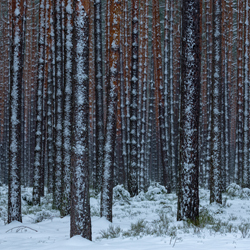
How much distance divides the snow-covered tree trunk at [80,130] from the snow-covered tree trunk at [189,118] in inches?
97.5

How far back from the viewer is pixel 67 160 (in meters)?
8.28

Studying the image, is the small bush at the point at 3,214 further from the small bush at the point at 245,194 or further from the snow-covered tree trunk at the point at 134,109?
the small bush at the point at 245,194

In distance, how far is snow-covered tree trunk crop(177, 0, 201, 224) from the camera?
6.99 meters

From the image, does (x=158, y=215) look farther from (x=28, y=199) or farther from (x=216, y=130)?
(x=28, y=199)

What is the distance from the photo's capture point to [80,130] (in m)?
5.31

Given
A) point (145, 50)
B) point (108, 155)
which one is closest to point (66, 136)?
point (108, 155)

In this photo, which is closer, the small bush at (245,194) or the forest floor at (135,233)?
the forest floor at (135,233)

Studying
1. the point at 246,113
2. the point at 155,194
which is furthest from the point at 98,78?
the point at 246,113

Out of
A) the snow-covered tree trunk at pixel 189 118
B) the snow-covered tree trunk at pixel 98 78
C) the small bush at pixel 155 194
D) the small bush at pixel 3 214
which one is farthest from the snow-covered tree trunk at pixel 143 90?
the snow-covered tree trunk at pixel 189 118

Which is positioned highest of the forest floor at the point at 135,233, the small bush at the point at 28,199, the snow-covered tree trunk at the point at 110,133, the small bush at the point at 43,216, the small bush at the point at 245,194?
the snow-covered tree trunk at the point at 110,133

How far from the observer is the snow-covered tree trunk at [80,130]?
17.3 feet

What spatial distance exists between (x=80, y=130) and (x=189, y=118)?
271 centimetres

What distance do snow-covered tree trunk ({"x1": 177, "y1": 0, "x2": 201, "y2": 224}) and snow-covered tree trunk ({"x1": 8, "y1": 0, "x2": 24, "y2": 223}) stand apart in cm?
355

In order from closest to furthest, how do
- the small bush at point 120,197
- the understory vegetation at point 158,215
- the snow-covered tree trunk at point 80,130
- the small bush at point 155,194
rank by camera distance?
1. the snow-covered tree trunk at point 80,130
2. the understory vegetation at point 158,215
3. the small bush at point 120,197
4. the small bush at point 155,194
